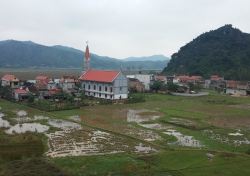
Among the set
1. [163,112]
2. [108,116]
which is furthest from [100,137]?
[163,112]

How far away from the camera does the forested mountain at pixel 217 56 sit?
83562 millimetres

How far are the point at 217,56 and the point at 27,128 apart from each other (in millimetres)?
84128

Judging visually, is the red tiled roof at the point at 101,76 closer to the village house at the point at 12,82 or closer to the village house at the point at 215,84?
the village house at the point at 12,82

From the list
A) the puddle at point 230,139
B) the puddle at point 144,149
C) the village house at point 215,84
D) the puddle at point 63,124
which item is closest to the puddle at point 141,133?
the puddle at point 144,149

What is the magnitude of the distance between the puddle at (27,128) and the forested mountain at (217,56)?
61.9m

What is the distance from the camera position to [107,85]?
41.8 meters

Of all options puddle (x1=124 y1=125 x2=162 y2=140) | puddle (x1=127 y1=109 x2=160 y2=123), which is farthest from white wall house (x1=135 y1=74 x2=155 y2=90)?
puddle (x1=124 y1=125 x2=162 y2=140)

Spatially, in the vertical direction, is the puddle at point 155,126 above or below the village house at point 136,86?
below

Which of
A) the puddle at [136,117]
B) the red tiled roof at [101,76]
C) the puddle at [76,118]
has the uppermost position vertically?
the red tiled roof at [101,76]

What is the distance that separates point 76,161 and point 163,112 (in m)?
18.7

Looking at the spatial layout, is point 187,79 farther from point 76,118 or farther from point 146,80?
point 76,118

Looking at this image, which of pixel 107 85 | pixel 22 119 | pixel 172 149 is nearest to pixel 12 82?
pixel 107 85

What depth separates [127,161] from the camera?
14641mm

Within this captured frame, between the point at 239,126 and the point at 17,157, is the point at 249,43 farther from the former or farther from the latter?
the point at 17,157
